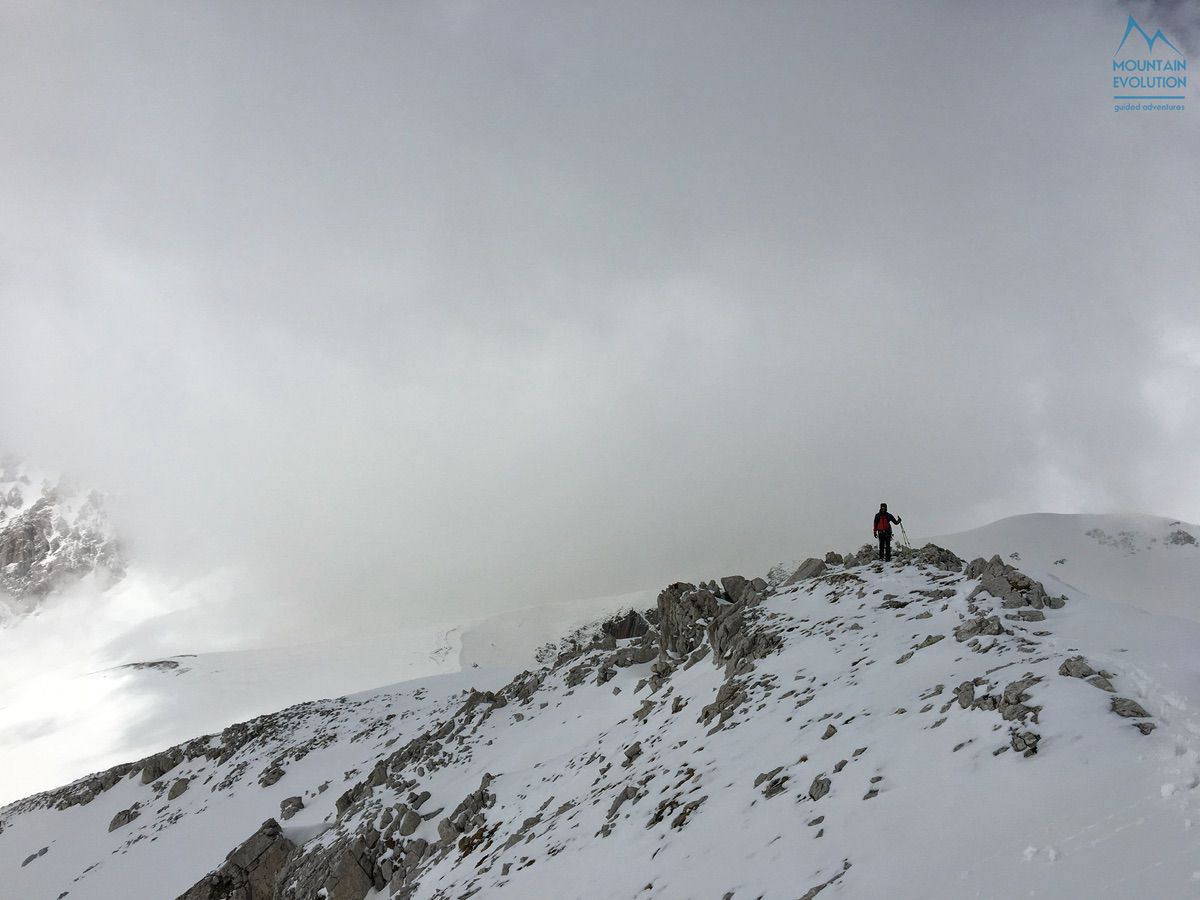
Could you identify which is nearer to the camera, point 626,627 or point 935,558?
point 935,558

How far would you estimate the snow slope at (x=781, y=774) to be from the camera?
6.75m

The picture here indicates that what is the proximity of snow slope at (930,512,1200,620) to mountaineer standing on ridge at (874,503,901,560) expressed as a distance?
113 meters

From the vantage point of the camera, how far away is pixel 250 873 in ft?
69.0

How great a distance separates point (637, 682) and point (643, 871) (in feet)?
47.8

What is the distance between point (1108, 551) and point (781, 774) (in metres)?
170

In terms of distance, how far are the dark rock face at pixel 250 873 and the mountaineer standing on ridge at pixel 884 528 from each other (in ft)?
86.5

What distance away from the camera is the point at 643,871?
10.1 m

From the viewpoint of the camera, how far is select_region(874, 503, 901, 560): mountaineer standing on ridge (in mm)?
24125

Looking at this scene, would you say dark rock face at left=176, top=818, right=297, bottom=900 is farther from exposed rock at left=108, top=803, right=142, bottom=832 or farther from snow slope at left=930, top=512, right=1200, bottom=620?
snow slope at left=930, top=512, right=1200, bottom=620

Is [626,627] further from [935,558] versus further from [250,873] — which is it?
[250,873]

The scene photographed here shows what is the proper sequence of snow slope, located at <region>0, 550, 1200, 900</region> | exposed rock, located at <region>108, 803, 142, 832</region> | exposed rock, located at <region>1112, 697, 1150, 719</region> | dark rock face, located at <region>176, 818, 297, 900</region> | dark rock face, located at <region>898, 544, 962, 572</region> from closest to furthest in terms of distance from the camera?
snow slope, located at <region>0, 550, 1200, 900</region>
exposed rock, located at <region>1112, 697, 1150, 719</region>
dark rock face, located at <region>176, 818, 297, 900</region>
dark rock face, located at <region>898, 544, 962, 572</region>
exposed rock, located at <region>108, 803, 142, 832</region>

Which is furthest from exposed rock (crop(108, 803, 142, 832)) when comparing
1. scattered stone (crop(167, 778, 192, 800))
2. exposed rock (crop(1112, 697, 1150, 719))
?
exposed rock (crop(1112, 697, 1150, 719))

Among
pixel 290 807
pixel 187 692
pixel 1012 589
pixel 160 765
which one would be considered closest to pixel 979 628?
pixel 1012 589

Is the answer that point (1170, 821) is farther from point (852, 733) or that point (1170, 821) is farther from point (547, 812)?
point (547, 812)
